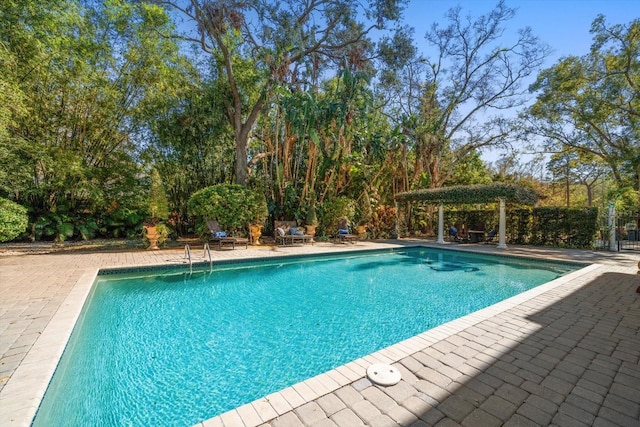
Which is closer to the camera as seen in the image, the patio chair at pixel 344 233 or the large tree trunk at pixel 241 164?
the patio chair at pixel 344 233

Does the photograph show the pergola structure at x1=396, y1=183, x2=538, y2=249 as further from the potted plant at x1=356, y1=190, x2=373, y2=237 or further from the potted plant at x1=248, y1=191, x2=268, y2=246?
the potted plant at x1=248, y1=191, x2=268, y2=246

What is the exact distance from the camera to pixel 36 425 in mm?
1915

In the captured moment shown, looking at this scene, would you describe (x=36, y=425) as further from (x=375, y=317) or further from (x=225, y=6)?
(x=225, y=6)

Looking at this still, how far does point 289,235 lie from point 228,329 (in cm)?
721

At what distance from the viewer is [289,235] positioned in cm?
1122

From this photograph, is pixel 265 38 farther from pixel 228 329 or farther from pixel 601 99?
pixel 601 99

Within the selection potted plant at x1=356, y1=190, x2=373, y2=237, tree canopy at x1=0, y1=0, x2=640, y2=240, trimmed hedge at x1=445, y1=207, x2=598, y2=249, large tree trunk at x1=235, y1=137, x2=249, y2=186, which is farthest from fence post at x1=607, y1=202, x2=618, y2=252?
large tree trunk at x1=235, y1=137, x2=249, y2=186

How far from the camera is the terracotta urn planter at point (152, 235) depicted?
9352 millimetres

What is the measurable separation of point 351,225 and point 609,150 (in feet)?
53.9

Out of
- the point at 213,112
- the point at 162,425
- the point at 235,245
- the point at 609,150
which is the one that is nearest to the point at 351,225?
the point at 235,245

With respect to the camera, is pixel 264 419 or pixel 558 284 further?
pixel 558 284

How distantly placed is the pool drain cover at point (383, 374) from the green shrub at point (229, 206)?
914cm

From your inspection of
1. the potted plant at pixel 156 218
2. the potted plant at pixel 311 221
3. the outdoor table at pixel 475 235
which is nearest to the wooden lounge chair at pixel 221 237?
the potted plant at pixel 156 218

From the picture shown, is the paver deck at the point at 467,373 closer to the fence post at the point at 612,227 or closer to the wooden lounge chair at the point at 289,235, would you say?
the wooden lounge chair at the point at 289,235
